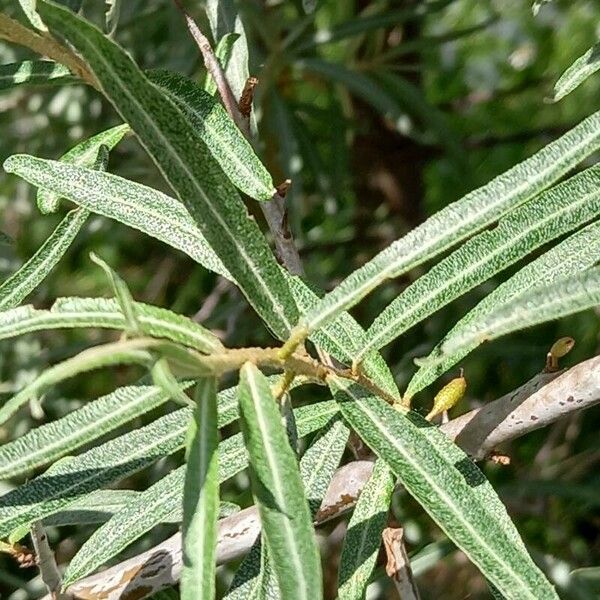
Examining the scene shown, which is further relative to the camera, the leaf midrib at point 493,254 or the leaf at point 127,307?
the leaf midrib at point 493,254

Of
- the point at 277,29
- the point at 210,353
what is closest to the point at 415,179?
the point at 277,29

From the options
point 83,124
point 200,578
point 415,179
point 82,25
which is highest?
point 83,124

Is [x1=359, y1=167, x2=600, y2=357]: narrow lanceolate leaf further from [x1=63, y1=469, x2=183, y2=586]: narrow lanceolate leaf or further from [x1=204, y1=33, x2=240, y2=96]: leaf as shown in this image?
[x1=204, y1=33, x2=240, y2=96]: leaf

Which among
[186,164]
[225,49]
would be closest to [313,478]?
[186,164]

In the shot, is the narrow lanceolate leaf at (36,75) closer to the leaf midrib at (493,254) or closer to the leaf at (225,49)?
the leaf at (225,49)

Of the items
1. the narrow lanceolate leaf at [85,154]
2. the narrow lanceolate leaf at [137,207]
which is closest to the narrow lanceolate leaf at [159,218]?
the narrow lanceolate leaf at [137,207]

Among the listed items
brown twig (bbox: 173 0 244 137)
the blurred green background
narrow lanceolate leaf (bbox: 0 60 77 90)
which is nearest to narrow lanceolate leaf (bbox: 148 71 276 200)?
brown twig (bbox: 173 0 244 137)

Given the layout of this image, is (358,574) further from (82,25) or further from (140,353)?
(82,25)

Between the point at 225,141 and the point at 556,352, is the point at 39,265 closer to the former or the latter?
the point at 225,141
